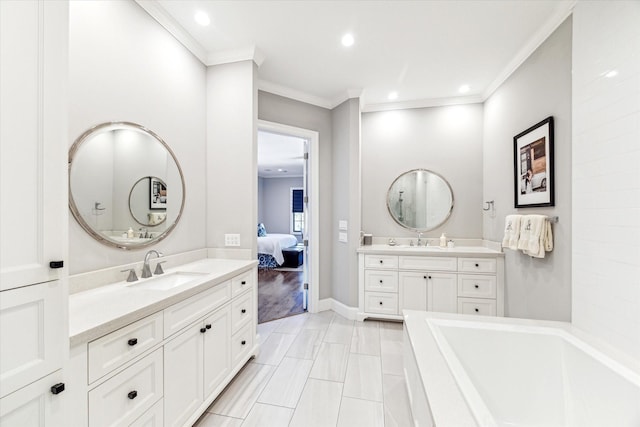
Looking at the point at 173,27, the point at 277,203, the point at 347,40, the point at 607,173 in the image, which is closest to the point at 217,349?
the point at 173,27

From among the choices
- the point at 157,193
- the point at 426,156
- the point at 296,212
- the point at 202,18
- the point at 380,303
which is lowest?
the point at 380,303

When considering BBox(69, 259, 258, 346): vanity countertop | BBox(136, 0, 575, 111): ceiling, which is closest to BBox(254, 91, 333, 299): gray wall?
BBox(136, 0, 575, 111): ceiling

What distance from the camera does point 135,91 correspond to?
70.4 inches

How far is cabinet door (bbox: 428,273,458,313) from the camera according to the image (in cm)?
294

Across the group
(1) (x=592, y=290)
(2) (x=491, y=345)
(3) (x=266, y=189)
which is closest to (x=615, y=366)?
(1) (x=592, y=290)

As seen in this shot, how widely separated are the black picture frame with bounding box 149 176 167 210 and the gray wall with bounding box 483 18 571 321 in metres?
2.99

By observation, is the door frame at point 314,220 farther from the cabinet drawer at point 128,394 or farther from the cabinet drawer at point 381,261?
the cabinet drawer at point 128,394

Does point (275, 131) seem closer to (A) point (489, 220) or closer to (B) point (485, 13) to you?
(B) point (485, 13)

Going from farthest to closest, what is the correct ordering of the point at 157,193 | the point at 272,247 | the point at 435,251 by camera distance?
1. the point at 272,247
2. the point at 435,251
3. the point at 157,193

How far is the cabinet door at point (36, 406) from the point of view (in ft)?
2.38

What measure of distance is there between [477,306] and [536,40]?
8.51 feet

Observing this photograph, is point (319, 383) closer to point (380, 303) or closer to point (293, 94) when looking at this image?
point (380, 303)

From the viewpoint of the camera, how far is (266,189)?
9.29 m

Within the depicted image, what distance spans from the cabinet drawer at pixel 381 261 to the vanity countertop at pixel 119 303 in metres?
1.75
